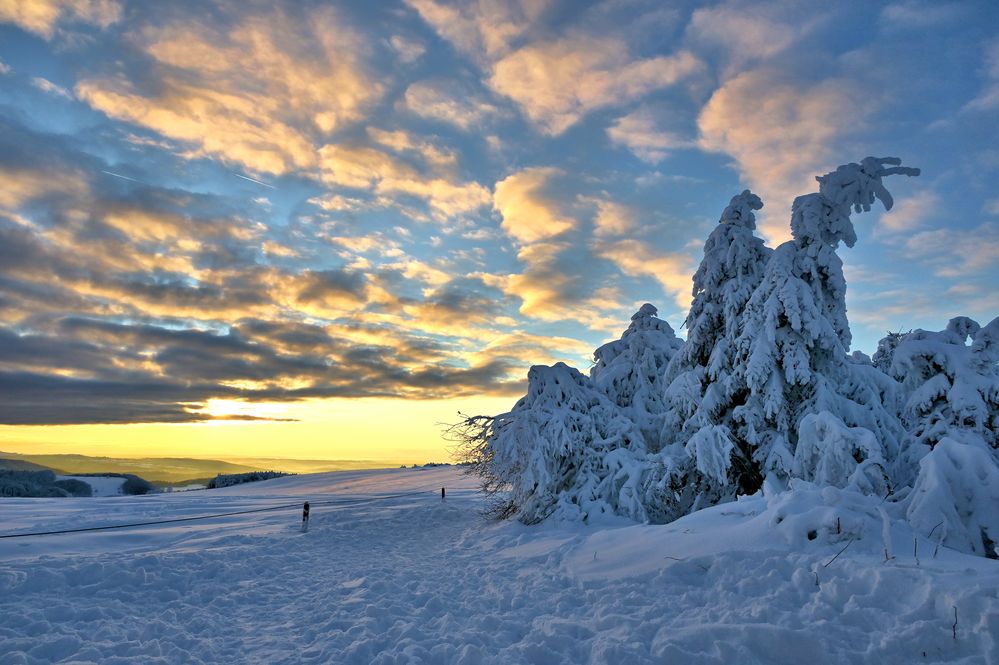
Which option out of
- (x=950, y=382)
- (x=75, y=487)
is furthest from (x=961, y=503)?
(x=75, y=487)

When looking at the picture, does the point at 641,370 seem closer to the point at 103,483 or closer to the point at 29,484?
the point at 29,484

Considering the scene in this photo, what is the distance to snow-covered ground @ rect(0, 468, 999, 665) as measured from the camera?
17.4 feet

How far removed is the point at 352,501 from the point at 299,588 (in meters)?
15.5

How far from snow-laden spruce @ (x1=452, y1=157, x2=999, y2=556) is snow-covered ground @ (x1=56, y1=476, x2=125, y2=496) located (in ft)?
112

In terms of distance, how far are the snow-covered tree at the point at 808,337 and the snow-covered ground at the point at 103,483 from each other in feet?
136

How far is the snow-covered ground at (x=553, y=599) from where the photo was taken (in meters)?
5.31

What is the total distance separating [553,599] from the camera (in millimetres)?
8047

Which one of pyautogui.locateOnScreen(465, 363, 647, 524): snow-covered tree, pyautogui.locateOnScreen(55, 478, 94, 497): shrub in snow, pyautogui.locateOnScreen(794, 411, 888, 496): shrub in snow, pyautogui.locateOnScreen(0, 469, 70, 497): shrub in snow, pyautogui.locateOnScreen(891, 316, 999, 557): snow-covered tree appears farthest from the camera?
pyautogui.locateOnScreen(55, 478, 94, 497): shrub in snow

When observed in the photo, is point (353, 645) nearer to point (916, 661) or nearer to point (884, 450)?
point (916, 661)

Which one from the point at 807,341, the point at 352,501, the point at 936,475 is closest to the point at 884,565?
the point at 936,475

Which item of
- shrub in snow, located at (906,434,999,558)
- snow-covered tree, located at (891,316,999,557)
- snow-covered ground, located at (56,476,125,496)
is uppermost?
snow-covered tree, located at (891,316,999,557)

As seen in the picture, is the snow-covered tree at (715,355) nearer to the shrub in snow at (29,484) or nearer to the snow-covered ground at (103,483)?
the shrub in snow at (29,484)

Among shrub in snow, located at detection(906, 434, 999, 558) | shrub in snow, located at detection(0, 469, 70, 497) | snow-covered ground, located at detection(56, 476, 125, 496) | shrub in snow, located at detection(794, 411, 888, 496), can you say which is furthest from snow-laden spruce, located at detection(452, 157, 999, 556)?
snow-covered ground, located at detection(56, 476, 125, 496)

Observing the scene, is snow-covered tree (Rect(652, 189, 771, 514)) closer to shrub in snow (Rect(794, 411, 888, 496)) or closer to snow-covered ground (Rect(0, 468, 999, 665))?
shrub in snow (Rect(794, 411, 888, 496))
